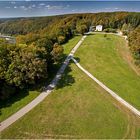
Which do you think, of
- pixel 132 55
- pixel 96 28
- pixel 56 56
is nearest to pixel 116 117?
pixel 56 56

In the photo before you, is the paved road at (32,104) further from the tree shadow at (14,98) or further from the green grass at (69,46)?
the green grass at (69,46)

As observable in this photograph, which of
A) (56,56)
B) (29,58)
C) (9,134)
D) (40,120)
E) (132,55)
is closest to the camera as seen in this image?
(9,134)

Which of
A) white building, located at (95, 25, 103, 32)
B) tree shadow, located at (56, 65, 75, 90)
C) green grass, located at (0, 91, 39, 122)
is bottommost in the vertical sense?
green grass, located at (0, 91, 39, 122)

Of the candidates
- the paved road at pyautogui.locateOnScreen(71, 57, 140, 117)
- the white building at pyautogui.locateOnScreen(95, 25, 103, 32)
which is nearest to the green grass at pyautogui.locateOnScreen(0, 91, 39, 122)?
the paved road at pyautogui.locateOnScreen(71, 57, 140, 117)

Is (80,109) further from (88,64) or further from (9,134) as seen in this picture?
(88,64)

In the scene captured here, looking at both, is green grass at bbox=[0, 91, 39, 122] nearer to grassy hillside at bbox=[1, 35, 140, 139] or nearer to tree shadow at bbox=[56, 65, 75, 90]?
grassy hillside at bbox=[1, 35, 140, 139]

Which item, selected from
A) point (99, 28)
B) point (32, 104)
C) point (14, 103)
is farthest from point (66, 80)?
point (99, 28)

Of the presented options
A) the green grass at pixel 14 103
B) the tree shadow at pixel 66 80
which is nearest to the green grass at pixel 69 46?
the tree shadow at pixel 66 80
